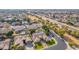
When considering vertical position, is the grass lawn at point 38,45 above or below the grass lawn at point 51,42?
below

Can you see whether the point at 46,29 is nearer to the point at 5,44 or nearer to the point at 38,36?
the point at 38,36

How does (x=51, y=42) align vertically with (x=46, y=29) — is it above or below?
below

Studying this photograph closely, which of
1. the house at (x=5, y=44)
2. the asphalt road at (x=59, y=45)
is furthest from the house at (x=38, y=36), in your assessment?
the house at (x=5, y=44)

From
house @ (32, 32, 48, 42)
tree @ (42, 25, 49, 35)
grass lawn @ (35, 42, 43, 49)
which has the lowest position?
grass lawn @ (35, 42, 43, 49)

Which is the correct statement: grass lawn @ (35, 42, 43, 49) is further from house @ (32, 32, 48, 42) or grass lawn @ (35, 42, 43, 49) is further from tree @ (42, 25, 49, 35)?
tree @ (42, 25, 49, 35)

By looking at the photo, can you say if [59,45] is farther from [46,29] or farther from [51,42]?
[46,29]

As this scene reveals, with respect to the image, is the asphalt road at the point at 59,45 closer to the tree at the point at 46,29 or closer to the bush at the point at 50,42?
the bush at the point at 50,42

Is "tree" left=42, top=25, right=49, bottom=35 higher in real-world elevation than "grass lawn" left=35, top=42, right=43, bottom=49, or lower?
higher

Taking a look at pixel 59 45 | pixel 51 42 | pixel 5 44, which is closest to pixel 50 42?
pixel 51 42

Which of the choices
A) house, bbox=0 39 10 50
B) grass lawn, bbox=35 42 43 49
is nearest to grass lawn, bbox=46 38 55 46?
grass lawn, bbox=35 42 43 49

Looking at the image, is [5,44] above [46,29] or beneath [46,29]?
beneath

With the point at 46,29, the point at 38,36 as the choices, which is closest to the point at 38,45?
the point at 38,36
